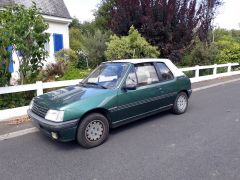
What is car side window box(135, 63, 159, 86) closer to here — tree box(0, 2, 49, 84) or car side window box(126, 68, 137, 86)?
car side window box(126, 68, 137, 86)

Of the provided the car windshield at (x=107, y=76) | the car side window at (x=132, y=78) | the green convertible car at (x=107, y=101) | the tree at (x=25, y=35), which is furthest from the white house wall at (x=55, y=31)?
the car side window at (x=132, y=78)

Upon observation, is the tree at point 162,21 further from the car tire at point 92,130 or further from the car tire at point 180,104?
the car tire at point 92,130

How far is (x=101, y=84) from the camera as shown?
4.85 meters

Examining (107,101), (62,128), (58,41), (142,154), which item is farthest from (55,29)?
(142,154)

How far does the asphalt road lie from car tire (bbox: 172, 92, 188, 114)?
454mm

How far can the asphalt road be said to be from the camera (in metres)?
3.31

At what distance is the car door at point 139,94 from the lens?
183 inches

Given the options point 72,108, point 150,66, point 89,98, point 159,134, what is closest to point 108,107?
point 89,98

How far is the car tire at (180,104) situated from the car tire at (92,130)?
2305 mm

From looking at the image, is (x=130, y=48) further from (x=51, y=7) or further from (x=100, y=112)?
(x=100, y=112)

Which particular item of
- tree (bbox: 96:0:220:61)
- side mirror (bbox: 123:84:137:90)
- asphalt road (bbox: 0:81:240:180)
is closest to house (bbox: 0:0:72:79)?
tree (bbox: 96:0:220:61)

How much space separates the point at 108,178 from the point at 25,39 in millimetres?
5072

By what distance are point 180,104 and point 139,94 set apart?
1.69m

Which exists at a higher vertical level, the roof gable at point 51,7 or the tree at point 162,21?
the roof gable at point 51,7
